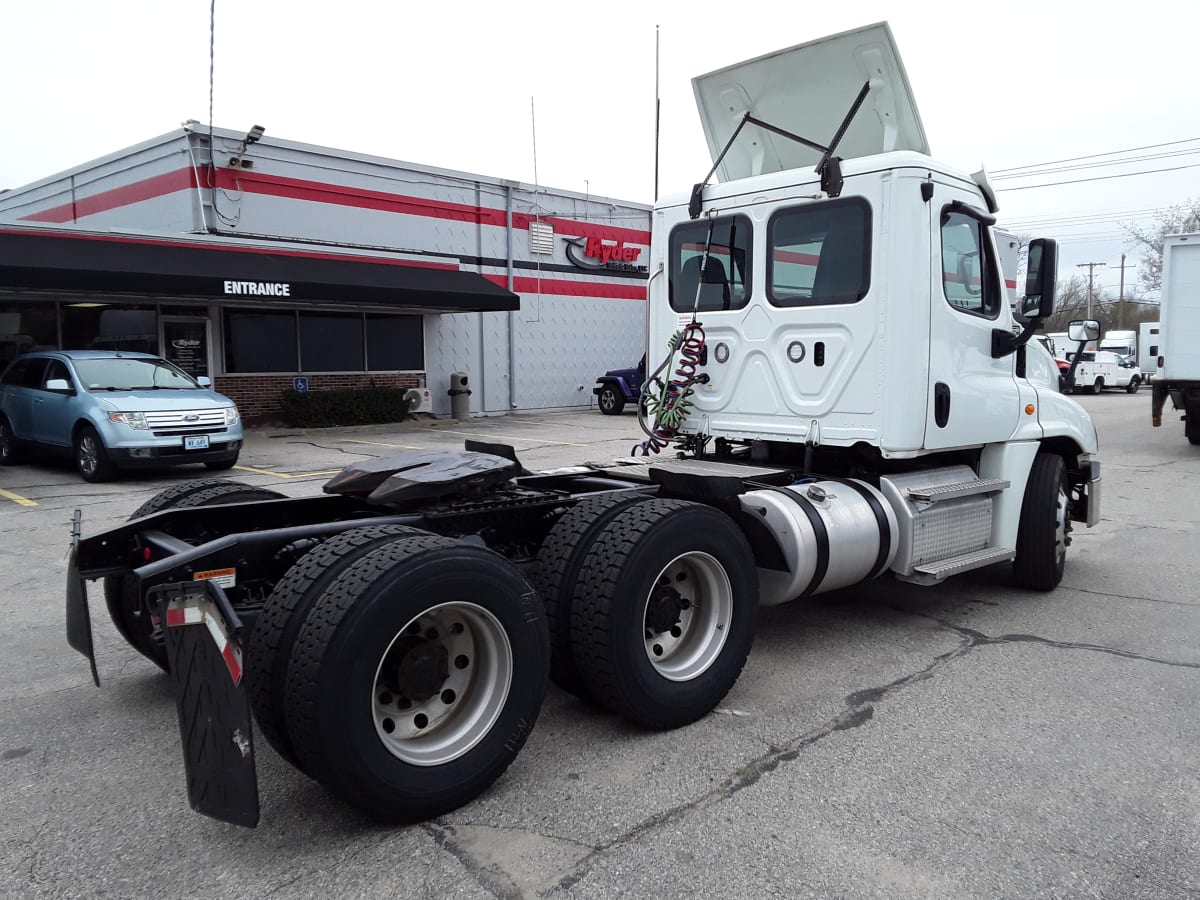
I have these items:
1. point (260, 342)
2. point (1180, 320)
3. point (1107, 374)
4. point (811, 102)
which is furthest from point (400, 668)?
point (1107, 374)

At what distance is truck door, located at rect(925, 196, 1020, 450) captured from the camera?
504cm

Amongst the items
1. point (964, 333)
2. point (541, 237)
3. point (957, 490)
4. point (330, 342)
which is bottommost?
point (957, 490)

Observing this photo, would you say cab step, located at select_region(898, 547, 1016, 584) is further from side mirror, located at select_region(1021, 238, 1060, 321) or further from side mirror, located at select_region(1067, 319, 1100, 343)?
side mirror, located at select_region(1067, 319, 1100, 343)

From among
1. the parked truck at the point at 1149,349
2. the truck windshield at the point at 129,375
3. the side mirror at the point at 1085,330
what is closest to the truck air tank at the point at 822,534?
the side mirror at the point at 1085,330

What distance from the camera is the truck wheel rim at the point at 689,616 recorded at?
3926 mm

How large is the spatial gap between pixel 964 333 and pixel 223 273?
13.8 meters

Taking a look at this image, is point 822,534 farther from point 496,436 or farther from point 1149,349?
point 1149,349

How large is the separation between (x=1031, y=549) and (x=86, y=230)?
50.4 ft

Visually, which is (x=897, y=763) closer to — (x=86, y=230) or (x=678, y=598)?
(x=678, y=598)

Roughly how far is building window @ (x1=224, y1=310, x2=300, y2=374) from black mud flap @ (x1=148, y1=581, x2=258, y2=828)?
653 inches

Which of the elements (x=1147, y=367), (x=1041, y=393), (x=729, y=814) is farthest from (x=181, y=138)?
(x=1147, y=367)

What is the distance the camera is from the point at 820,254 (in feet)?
17.0

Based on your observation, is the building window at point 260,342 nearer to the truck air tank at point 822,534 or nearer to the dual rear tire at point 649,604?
the truck air tank at point 822,534

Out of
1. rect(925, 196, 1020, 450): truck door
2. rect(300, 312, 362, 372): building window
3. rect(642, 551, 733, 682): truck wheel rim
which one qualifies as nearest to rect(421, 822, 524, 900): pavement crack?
rect(642, 551, 733, 682): truck wheel rim
